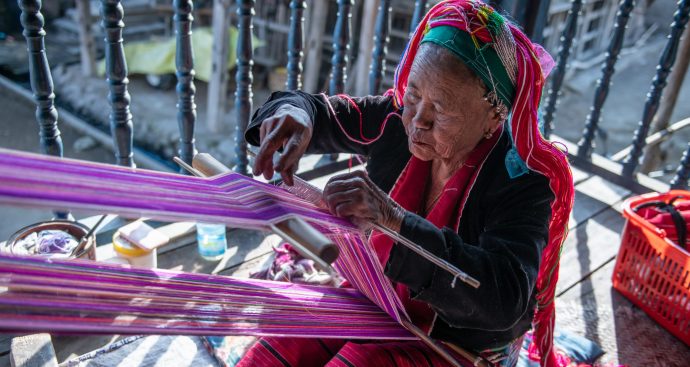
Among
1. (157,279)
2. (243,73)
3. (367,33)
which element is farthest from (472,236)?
(367,33)

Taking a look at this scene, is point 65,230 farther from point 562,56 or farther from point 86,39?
point 86,39

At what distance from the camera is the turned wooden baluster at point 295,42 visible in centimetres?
254

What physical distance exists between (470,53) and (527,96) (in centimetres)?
19

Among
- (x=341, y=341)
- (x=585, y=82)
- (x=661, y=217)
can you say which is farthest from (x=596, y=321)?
(x=585, y=82)

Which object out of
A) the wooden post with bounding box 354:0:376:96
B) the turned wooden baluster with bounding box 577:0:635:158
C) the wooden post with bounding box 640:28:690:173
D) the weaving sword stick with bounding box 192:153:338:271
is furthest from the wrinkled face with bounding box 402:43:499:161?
the wooden post with bounding box 354:0:376:96

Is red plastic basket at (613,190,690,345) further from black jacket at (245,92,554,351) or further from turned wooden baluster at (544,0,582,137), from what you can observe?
turned wooden baluster at (544,0,582,137)

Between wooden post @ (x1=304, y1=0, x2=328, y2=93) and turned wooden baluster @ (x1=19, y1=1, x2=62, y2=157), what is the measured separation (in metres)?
6.82

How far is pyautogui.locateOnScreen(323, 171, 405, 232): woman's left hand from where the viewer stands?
4.34 feet

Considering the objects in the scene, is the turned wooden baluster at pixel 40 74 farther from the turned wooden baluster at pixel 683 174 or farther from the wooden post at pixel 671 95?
the wooden post at pixel 671 95

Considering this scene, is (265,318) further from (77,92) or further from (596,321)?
(77,92)

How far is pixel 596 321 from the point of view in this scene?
244 cm

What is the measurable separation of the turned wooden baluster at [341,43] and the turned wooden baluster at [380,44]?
18 centimetres

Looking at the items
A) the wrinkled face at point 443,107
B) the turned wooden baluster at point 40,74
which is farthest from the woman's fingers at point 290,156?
the turned wooden baluster at point 40,74

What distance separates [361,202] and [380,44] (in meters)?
1.81
